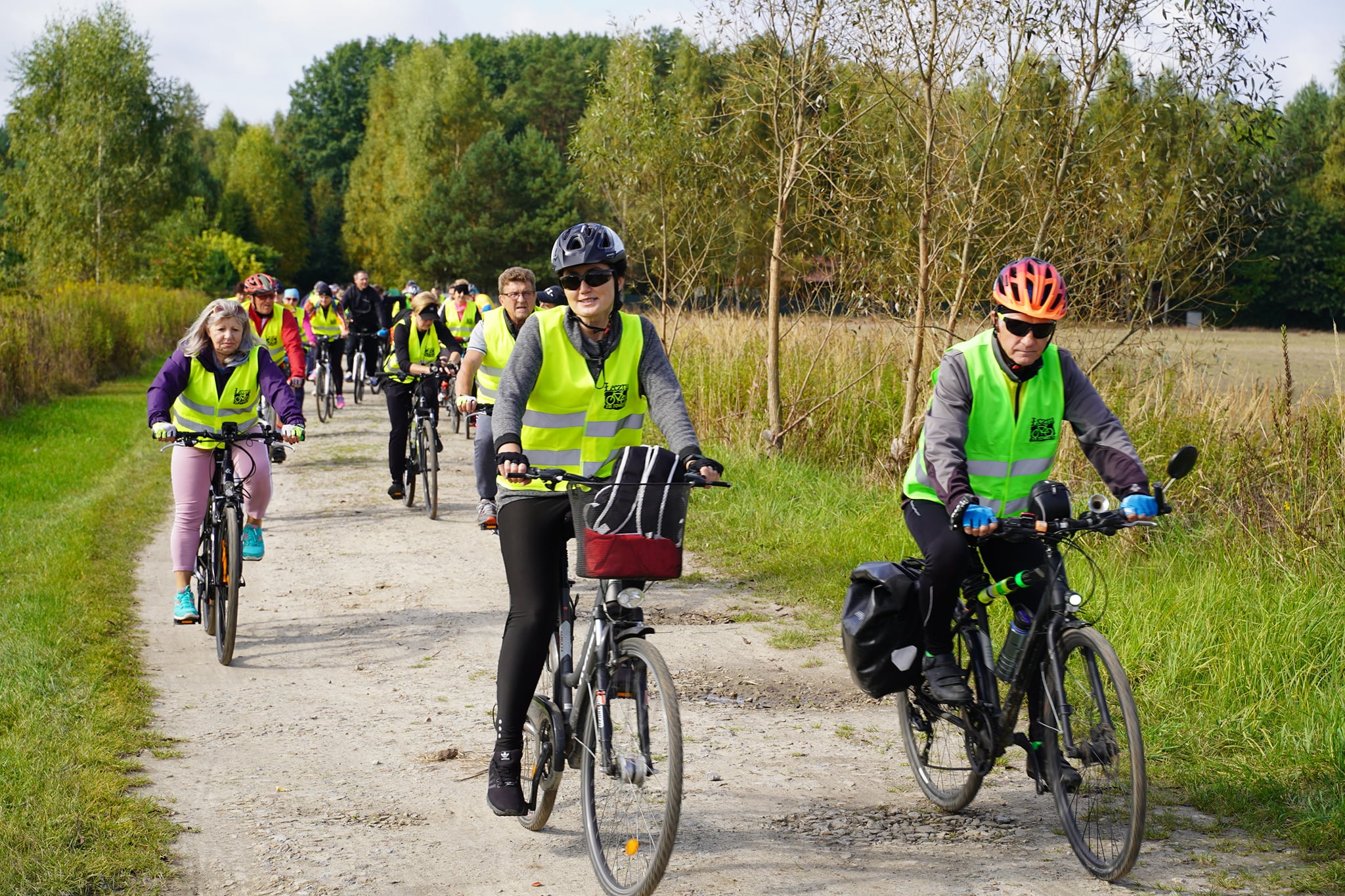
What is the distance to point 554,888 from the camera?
4.08 meters

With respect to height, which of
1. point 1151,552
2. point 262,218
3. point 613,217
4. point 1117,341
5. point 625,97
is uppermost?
point 262,218

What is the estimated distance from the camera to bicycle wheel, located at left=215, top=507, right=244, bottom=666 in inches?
269

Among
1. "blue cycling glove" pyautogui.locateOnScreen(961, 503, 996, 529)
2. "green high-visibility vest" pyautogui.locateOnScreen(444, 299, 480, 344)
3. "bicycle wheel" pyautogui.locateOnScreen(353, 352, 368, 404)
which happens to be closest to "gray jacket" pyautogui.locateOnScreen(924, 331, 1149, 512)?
"blue cycling glove" pyautogui.locateOnScreen(961, 503, 996, 529)

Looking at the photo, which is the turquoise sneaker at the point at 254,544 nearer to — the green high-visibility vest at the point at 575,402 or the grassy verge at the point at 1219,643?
the grassy verge at the point at 1219,643

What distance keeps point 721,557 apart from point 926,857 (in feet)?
17.3

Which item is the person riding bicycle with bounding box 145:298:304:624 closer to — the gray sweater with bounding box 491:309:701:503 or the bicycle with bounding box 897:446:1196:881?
the gray sweater with bounding box 491:309:701:503

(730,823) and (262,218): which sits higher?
(262,218)

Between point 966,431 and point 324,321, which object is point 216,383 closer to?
point 966,431

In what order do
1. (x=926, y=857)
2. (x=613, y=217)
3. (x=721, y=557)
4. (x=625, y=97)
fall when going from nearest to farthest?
(x=926, y=857)
(x=721, y=557)
(x=625, y=97)
(x=613, y=217)

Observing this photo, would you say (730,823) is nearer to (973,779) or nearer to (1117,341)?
(973,779)

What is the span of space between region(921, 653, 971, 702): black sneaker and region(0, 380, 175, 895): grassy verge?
2.68 m

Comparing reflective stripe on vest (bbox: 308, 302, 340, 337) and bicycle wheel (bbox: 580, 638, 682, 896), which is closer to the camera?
bicycle wheel (bbox: 580, 638, 682, 896)

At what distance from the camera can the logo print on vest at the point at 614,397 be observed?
435 centimetres

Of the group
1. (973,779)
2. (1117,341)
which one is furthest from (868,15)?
(973,779)
